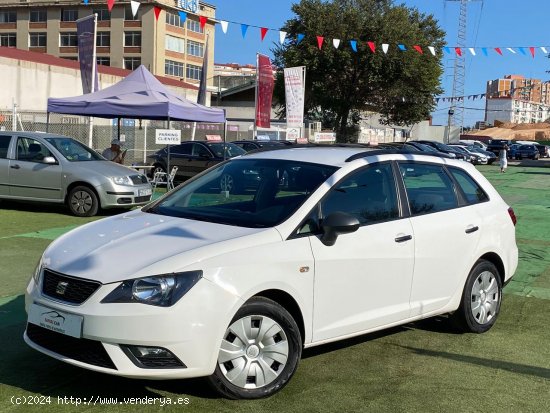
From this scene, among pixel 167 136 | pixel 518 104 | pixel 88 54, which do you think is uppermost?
pixel 518 104

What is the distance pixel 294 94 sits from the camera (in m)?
23.1

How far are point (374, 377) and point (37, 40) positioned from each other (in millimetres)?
83526

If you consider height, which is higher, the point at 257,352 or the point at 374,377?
the point at 257,352

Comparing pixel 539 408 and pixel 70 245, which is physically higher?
pixel 70 245

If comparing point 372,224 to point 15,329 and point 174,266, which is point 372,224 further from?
point 15,329

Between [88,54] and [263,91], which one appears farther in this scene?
[263,91]

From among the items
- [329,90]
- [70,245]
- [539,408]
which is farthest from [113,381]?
[329,90]

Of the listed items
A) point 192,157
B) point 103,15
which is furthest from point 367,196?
point 103,15

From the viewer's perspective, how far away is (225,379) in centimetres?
387

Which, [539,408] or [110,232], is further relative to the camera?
[110,232]

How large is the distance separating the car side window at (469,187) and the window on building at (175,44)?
73.4 metres

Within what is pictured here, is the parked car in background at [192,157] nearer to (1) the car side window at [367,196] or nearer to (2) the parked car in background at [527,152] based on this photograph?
(1) the car side window at [367,196]

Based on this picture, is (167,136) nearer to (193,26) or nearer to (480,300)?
(480,300)

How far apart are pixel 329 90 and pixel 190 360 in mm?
45693
